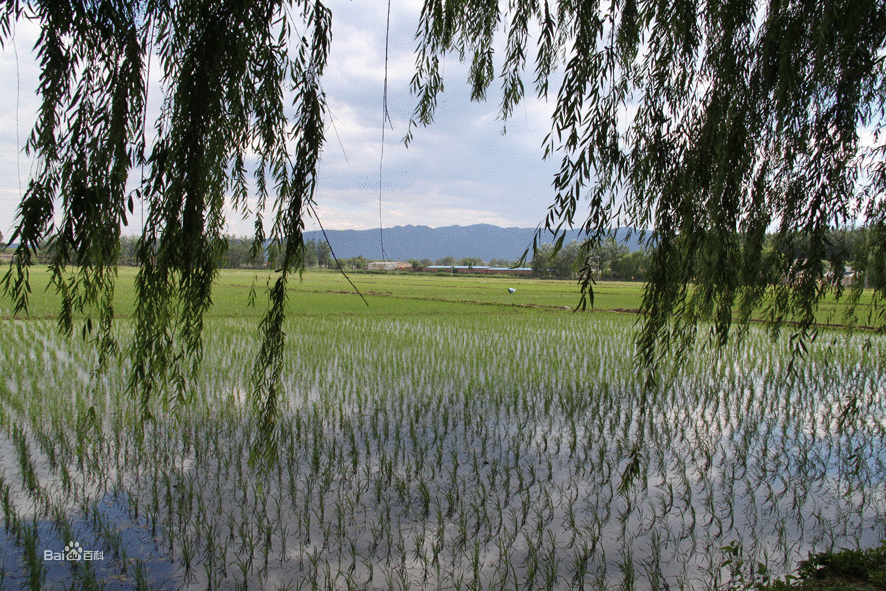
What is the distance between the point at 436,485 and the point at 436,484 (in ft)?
0.06

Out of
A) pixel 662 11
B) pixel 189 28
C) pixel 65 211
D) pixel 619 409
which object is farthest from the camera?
pixel 619 409

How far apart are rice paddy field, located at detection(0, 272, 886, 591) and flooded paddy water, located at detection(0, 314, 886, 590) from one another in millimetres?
19

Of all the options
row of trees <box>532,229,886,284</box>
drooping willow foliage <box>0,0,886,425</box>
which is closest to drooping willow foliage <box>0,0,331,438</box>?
drooping willow foliage <box>0,0,886,425</box>

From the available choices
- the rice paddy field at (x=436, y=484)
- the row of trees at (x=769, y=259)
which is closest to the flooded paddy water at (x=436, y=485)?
the rice paddy field at (x=436, y=484)

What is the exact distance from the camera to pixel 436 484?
4.04 m

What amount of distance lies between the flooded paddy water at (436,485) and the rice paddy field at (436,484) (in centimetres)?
2

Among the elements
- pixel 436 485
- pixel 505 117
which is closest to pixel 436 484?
pixel 436 485

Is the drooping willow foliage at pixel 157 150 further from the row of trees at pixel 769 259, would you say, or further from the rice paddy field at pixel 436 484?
the row of trees at pixel 769 259

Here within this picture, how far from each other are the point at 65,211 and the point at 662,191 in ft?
7.29

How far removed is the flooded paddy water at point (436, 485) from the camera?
2924mm

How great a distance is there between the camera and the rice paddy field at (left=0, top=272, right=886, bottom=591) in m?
2.91

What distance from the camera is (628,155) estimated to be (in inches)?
92.5

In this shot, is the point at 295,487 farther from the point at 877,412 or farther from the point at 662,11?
the point at 877,412

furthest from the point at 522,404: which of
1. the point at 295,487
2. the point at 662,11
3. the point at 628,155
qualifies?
the point at 662,11
